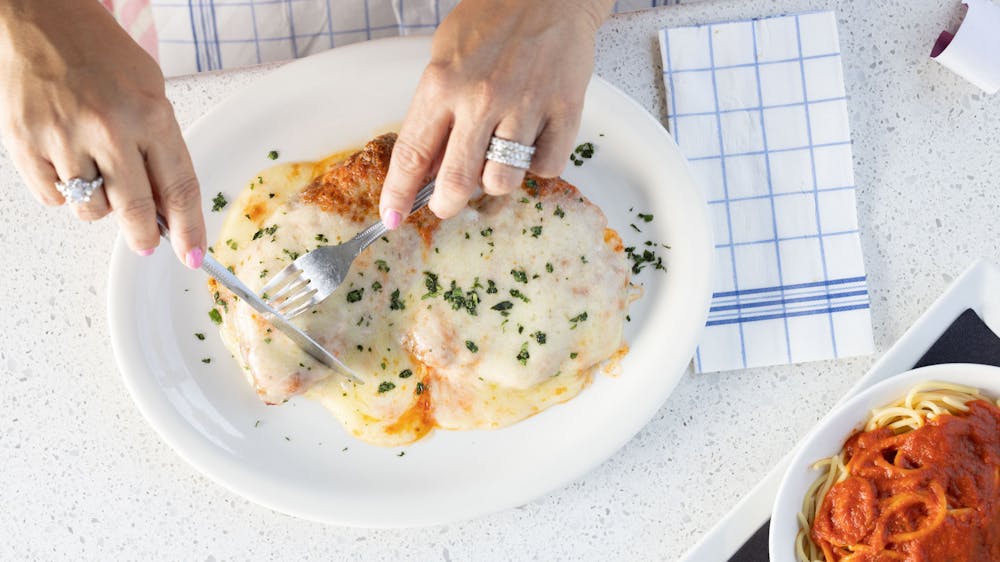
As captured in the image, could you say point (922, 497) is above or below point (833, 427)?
below

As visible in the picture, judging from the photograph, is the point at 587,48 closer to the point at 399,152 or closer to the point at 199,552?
the point at 399,152

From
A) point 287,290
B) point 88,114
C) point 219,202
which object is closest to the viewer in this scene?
point 88,114

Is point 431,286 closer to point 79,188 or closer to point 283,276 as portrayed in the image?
point 283,276

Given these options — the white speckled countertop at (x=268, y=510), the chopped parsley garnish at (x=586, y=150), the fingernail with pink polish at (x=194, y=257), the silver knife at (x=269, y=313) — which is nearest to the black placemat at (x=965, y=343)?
the white speckled countertop at (x=268, y=510)

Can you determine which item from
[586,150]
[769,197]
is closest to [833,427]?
[769,197]

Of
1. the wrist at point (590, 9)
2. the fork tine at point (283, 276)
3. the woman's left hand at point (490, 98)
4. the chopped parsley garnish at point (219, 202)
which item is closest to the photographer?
the woman's left hand at point (490, 98)

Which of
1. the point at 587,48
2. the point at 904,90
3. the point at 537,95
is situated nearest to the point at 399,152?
the point at 537,95

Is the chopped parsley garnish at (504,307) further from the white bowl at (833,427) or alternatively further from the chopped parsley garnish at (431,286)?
the white bowl at (833,427)

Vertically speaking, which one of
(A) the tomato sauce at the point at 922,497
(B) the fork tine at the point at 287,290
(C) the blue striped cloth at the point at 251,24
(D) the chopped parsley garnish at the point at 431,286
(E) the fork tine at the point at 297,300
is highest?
(C) the blue striped cloth at the point at 251,24
